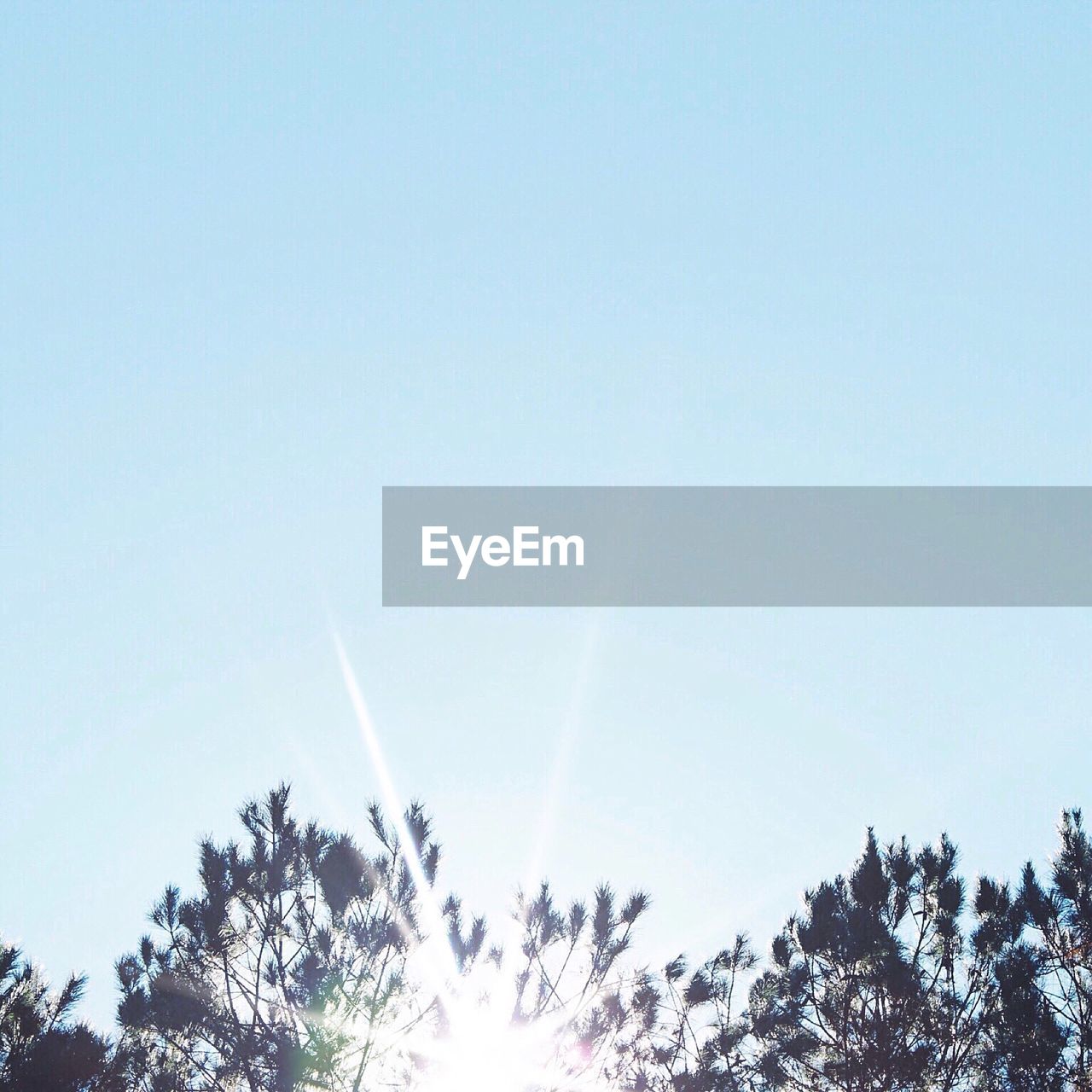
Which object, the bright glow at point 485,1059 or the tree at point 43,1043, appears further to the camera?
the bright glow at point 485,1059

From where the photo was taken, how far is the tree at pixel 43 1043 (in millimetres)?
9633

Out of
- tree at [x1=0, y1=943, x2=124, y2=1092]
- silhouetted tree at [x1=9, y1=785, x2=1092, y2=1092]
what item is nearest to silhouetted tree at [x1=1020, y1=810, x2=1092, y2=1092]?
silhouetted tree at [x1=9, y1=785, x2=1092, y2=1092]

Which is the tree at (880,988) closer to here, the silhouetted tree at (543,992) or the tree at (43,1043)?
the silhouetted tree at (543,992)

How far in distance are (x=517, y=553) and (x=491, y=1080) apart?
957 centimetres

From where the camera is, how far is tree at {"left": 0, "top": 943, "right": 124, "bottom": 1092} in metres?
9.63

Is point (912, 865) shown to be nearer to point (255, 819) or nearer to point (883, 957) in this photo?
point (883, 957)

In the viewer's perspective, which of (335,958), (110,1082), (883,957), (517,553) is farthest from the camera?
(517,553)

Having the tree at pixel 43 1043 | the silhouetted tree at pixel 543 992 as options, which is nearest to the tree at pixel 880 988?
the silhouetted tree at pixel 543 992

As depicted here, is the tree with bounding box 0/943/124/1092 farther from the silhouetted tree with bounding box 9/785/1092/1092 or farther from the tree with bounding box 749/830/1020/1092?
the tree with bounding box 749/830/1020/1092

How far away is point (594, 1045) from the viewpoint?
1280 cm

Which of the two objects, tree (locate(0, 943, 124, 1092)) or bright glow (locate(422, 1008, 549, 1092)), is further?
bright glow (locate(422, 1008, 549, 1092))

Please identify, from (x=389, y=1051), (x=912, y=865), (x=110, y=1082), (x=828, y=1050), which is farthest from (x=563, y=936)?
(x=110, y=1082)

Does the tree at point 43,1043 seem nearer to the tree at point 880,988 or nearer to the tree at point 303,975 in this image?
the tree at point 303,975

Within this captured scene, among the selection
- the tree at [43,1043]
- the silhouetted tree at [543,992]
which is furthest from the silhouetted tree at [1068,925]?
the tree at [43,1043]
